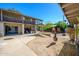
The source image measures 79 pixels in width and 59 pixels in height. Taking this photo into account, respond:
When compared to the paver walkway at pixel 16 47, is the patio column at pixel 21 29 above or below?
above

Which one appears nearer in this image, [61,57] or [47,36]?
[61,57]

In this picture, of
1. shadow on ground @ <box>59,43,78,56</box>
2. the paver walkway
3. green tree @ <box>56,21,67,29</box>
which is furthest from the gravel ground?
green tree @ <box>56,21,67,29</box>

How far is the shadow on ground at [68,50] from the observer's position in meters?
2.74

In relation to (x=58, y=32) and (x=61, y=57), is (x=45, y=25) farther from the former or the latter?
(x=61, y=57)

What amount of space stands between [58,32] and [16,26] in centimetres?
103

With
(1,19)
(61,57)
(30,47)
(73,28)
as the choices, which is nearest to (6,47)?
(30,47)

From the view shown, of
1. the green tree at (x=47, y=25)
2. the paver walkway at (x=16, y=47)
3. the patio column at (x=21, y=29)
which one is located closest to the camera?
the paver walkway at (x=16, y=47)

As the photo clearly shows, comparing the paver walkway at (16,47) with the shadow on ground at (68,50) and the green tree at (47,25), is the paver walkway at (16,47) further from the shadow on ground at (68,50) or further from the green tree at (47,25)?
the shadow on ground at (68,50)

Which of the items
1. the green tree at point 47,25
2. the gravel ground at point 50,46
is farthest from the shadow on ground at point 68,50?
the green tree at point 47,25

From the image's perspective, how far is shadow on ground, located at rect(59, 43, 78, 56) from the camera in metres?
2.74

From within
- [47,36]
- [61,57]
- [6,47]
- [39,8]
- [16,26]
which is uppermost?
[39,8]

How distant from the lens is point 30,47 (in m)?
2.92

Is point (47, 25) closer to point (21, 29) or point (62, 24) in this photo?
point (62, 24)

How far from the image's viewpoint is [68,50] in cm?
286
